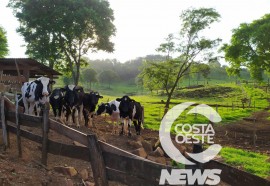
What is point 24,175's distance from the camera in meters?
7.08

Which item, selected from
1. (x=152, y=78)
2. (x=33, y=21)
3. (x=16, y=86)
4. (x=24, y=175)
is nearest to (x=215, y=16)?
(x=152, y=78)

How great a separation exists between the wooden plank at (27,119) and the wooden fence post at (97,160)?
285 centimetres

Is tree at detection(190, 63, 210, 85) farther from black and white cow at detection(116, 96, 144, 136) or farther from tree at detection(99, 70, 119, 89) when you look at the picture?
tree at detection(99, 70, 119, 89)

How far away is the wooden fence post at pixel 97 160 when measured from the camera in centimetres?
566

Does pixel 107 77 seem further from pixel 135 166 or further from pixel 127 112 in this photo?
pixel 135 166

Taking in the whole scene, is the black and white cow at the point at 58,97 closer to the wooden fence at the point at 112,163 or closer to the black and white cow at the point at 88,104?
the black and white cow at the point at 88,104

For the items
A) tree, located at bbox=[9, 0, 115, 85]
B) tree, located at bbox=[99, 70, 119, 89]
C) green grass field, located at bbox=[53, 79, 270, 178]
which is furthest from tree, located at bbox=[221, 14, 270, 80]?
tree, located at bbox=[99, 70, 119, 89]

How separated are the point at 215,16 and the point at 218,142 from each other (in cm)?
1580

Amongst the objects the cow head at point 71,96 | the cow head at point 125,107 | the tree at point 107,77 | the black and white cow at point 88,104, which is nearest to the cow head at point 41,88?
the cow head at point 71,96

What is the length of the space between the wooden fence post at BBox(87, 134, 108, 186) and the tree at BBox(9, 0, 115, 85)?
26.1 m

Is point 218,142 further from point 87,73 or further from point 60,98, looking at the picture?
point 87,73

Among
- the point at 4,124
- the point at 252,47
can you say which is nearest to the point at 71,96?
the point at 4,124

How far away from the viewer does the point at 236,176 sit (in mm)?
4074

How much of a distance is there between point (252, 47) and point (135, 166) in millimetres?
28297
